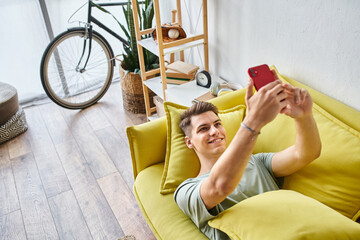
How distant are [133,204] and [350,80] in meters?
1.43

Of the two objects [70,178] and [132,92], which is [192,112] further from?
[132,92]

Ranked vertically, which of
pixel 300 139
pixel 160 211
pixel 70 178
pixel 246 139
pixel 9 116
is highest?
pixel 246 139

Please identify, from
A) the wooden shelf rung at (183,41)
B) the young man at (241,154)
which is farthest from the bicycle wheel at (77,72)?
the young man at (241,154)

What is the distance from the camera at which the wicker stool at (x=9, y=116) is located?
2615 mm

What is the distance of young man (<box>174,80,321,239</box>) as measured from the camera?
37.2 inches

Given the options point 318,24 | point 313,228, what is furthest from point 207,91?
point 313,228

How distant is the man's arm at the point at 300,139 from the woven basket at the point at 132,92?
5.67 feet

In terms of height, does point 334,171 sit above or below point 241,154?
below

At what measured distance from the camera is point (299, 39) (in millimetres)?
1647

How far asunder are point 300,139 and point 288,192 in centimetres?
20

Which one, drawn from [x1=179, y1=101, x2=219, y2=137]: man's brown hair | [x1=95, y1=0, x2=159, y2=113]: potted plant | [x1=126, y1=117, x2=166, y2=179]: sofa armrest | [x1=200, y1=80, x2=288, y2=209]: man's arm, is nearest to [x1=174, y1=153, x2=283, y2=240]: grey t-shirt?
[x1=200, y1=80, x2=288, y2=209]: man's arm

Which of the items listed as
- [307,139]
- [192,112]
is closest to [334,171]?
[307,139]

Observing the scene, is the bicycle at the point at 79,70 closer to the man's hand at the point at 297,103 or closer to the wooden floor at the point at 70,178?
the wooden floor at the point at 70,178

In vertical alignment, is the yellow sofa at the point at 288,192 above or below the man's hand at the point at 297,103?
below
